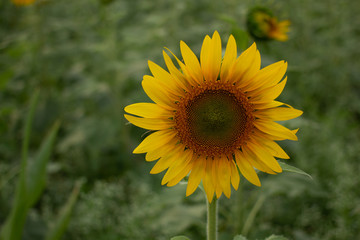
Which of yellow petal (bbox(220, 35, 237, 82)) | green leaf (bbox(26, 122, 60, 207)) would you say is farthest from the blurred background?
yellow petal (bbox(220, 35, 237, 82))

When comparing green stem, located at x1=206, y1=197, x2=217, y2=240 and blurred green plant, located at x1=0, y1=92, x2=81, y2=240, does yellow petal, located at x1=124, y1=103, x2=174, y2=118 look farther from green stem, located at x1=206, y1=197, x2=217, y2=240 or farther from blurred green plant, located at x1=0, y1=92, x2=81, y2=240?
blurred green plant, located at x1=0, y1=92, x2=81, y2=240

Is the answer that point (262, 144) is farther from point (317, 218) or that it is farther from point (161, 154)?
point (317, 218)

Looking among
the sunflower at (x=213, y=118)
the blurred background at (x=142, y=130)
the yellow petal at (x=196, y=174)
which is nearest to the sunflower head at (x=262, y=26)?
the blurred background at (x=142, y=130)

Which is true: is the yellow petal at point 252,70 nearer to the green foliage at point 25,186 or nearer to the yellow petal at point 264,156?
the yellow petal at point 264,156

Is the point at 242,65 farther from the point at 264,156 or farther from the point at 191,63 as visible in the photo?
the point at 264,156

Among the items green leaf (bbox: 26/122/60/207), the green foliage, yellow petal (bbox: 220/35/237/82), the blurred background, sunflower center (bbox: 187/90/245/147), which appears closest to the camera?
yellow petal (bbox: 220/35/237/82)
